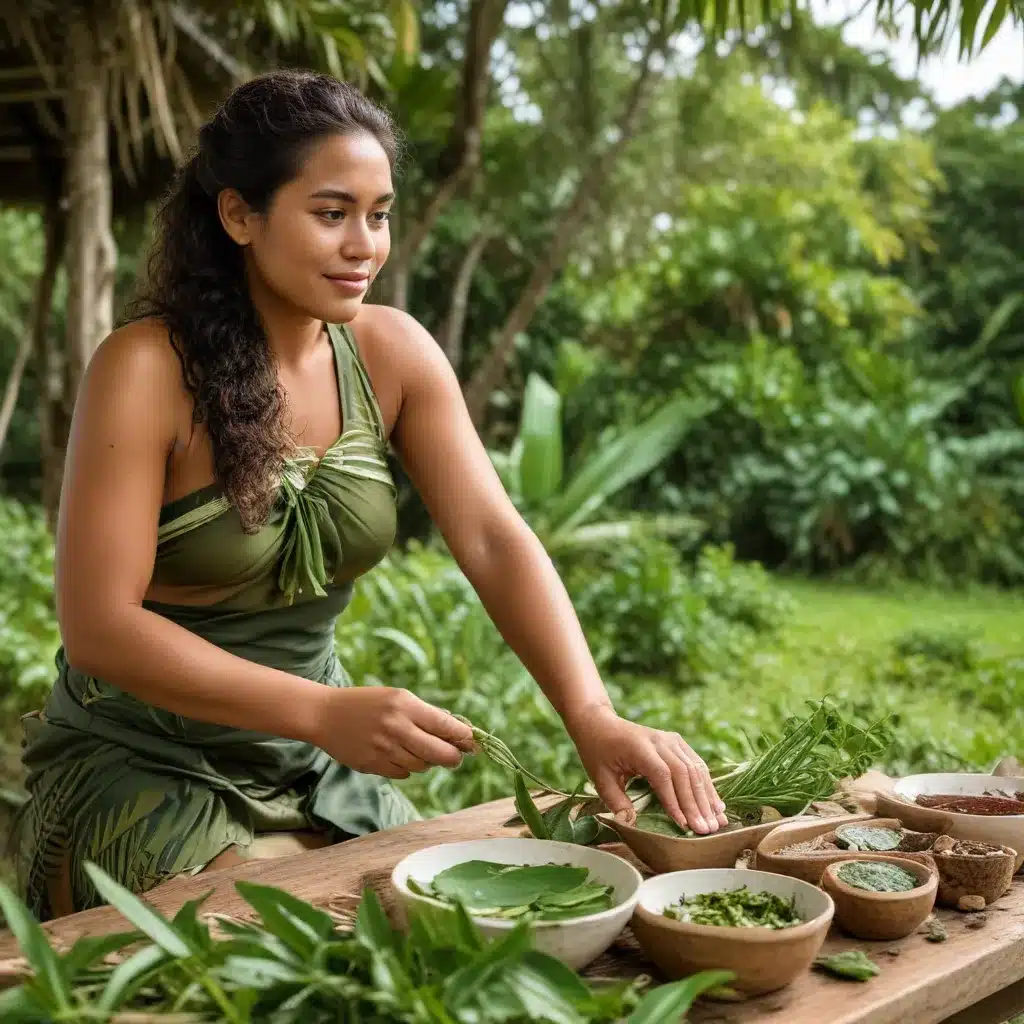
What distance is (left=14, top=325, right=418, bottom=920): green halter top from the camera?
1614mm

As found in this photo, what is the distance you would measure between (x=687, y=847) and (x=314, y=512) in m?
0.68

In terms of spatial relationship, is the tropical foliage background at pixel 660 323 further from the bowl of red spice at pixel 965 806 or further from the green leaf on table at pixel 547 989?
the green leaf on table at pixel 547 989

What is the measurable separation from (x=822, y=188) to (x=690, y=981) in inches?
408

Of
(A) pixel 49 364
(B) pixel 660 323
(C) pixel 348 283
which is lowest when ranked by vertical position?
(C) pixel 348 283

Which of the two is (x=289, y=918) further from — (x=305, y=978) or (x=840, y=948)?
(x=840, y=948)

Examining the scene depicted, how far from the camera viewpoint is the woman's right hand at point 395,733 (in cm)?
134

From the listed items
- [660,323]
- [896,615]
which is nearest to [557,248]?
[660,323]

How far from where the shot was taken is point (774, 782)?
4.80ft

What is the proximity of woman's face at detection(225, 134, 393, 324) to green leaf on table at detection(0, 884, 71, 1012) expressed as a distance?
34.6 inches

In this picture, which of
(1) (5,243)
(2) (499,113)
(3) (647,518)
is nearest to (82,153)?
(3) (647,518)

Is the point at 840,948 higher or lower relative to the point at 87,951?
lower

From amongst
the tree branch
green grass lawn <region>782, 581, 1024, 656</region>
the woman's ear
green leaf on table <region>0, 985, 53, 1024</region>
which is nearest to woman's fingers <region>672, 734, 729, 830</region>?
green leaf on table <region>0, 985, 53, 1024</region>

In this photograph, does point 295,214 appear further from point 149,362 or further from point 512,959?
point 512,959

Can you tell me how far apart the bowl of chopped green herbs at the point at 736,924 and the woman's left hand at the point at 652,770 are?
14 cm
